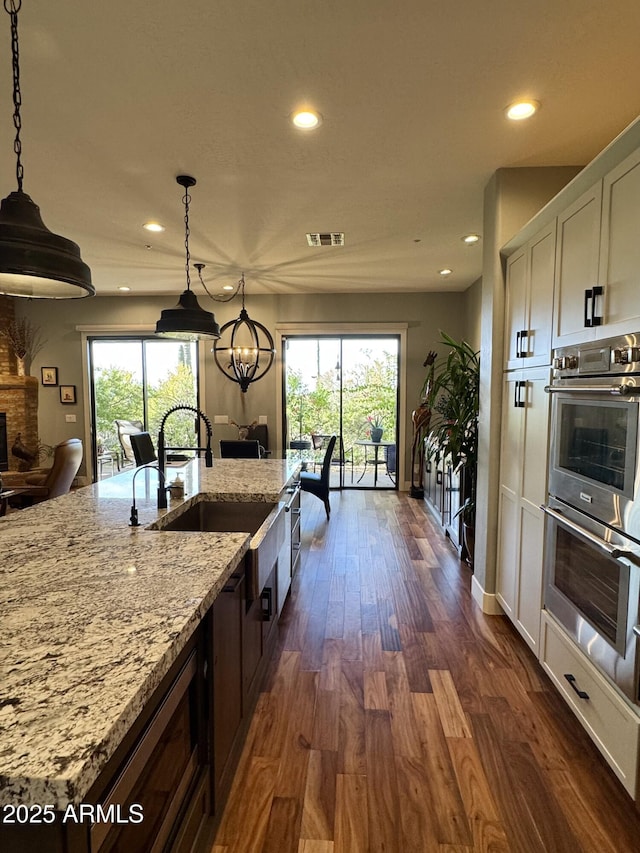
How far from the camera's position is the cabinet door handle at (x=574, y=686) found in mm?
1799

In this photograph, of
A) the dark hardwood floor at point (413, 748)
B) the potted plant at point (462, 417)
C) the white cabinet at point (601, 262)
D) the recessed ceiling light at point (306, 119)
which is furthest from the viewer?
the potted plant at point (462, 417)

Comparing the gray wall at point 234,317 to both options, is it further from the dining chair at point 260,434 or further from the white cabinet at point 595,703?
the white cabinet at point 595,703

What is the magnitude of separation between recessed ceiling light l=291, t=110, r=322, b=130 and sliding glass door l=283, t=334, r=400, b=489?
441 centimetres

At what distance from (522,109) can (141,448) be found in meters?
4.04

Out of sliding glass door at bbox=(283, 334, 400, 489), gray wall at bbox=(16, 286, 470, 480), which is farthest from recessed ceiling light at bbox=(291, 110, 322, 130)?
sliding glass door at bbox=(283, 334, 400, 489)

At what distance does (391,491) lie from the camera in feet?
22.2

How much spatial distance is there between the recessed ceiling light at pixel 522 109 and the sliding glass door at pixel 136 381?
549cm

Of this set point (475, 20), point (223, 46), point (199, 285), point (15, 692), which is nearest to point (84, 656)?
point (15, 692)

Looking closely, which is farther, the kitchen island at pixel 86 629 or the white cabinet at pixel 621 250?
the white cabinet at pixel 621 250

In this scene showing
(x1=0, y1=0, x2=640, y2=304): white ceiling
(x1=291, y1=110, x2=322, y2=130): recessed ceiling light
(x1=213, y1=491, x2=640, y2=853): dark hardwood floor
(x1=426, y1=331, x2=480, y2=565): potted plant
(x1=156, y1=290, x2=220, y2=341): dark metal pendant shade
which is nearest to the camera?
(x1=213, y1=491, x2=640, y2=853): dark hardwood floor

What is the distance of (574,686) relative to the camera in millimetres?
1875

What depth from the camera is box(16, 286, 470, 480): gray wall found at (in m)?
6.60

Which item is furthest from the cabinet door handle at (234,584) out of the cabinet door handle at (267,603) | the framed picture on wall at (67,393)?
the framed picture on wall at (67,393)

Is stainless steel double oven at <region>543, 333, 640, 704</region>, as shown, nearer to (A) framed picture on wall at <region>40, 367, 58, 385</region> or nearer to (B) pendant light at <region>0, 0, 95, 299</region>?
(B) pendant light at <region>0, 0, 95, 299</region>
